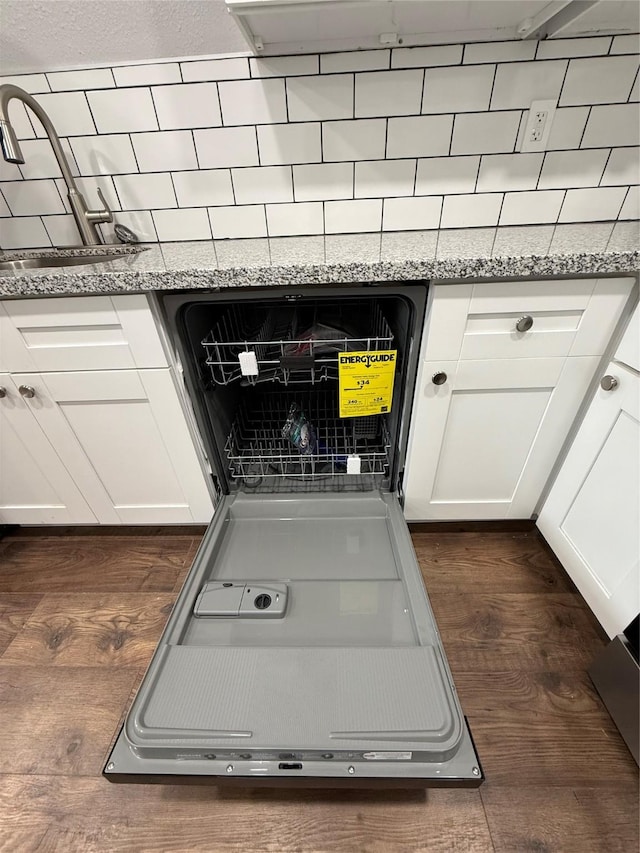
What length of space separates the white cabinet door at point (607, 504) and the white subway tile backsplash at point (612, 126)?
77cm

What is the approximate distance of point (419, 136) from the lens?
1.13 meters

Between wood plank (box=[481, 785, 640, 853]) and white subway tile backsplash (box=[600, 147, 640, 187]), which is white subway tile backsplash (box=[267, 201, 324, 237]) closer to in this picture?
white subway tile backsplash (box=[600, 147, 640, 187])

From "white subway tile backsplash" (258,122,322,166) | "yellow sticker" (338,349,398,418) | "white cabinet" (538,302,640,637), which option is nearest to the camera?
"white cabinet" (538,302,640,637)

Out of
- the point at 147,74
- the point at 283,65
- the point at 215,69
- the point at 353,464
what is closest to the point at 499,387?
the point at 353,464

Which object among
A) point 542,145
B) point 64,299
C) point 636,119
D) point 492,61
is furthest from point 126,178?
point 636,119

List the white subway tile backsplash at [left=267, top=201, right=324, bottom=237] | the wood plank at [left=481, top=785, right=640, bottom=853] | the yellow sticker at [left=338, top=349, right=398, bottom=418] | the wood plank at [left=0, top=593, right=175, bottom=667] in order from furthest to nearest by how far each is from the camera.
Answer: the white subway tile backsplash at [left=267, top=201, right=324, bottom=237] → the wood plank at [left=0, top=593, right=175, bottom=667] → the yellow sticker at [left=338, top=349, right=398, bottom=418] → the wood plank at [left=481, top=785, right=640, bottom=853]

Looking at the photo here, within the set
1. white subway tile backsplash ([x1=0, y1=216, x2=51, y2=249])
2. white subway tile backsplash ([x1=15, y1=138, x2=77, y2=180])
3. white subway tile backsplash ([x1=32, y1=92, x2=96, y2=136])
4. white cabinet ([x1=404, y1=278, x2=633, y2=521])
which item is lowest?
white cabinet ([x1=404, y1=278, x2=633, y2=521])

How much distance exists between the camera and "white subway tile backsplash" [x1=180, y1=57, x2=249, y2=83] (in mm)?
1053

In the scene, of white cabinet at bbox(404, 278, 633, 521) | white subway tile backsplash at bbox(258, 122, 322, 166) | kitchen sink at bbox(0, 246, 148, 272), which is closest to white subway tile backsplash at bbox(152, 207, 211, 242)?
kitchen sink at bbox(0, 246, 148, 272)

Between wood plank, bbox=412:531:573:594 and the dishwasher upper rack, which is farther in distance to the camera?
wood plank, bbox=412:531:573:594

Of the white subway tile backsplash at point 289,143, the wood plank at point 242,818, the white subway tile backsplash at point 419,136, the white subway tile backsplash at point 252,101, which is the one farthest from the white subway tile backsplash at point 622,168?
the wood plank at point 242,818

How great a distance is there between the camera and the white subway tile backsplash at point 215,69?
3.45ft

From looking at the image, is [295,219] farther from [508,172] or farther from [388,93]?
[508,172]

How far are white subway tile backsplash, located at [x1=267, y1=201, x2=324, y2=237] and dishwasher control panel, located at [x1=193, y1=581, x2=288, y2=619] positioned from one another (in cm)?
110
